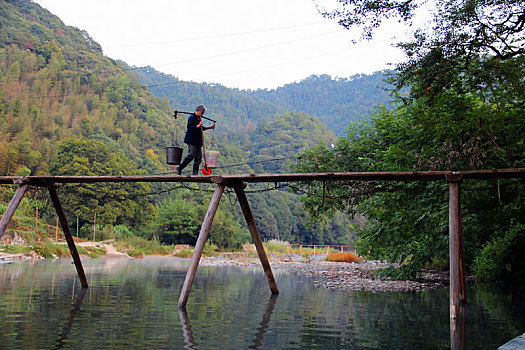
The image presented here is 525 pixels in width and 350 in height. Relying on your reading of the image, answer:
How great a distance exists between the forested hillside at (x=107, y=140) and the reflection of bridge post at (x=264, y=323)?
30899 mm

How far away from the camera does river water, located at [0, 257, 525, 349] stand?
733 cm

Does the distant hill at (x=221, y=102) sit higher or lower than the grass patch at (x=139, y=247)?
higher

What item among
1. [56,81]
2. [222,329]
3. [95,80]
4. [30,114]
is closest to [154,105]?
[95,80]

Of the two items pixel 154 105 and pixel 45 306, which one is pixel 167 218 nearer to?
pixel 45 306

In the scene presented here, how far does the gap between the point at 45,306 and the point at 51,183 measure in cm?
331

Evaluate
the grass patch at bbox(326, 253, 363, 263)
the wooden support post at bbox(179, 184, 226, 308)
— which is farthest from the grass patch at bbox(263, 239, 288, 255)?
the wooden support post at bbox(179, 184, 226, 308)

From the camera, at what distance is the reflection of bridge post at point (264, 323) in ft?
23.8

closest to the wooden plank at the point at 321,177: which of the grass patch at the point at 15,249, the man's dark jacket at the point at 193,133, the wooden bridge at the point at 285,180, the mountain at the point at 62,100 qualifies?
the wooden bridge at the point at 285,180

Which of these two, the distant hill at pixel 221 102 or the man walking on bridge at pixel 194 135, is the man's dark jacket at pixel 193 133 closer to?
the man walking on bridge at pixel 194 135

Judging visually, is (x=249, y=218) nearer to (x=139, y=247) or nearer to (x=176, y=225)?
(x=139, y=247)

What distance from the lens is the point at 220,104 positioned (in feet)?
457

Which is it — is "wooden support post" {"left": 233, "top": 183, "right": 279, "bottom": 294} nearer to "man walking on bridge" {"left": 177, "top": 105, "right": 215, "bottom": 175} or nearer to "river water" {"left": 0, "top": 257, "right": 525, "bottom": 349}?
"river water" {"left": 0, "top": 257, "right": 525, "bottom": 349}

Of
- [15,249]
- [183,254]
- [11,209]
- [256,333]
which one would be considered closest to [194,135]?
[11,209]

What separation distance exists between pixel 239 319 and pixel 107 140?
67094 mm
